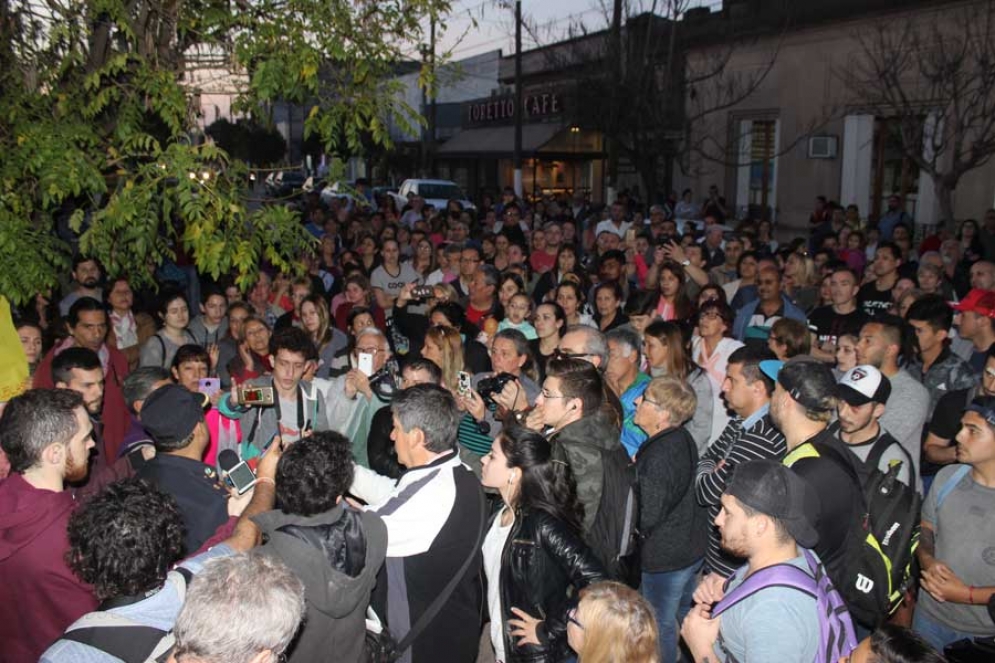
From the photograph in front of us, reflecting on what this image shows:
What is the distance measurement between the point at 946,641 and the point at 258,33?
5700mm

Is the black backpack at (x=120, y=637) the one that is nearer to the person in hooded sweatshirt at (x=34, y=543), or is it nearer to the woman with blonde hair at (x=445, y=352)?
the person in hooded sweatshirt at (x=34, y=543)

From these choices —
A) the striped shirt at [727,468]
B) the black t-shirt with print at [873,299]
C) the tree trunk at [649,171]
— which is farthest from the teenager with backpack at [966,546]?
the tree trunk at [649,171]

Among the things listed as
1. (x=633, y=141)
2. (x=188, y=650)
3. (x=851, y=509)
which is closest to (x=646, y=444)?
(x=851, y=509)

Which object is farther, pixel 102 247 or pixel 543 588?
pixel 102 247

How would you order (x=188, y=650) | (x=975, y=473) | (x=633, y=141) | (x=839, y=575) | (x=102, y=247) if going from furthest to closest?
(x=633, y=141)
(x=102, y=247)
(x=975, y=473)
(x=839, y=575)
(x=188, y=650)

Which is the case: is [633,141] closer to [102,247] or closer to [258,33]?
[258,33]

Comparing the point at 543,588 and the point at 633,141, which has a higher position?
the point at 633,141

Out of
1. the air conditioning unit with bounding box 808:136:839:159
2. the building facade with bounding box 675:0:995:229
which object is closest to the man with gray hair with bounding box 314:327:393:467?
the building facade with bounding box 675:0:995:229

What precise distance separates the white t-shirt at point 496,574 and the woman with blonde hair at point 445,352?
206cm

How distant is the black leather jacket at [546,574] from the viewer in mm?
3113

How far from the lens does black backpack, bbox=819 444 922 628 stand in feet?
11.1

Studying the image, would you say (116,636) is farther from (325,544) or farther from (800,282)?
(800,282)

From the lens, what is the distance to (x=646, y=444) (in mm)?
4152

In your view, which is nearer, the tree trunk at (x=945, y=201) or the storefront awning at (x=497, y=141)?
the tree trunk at (x=945, y=201)
